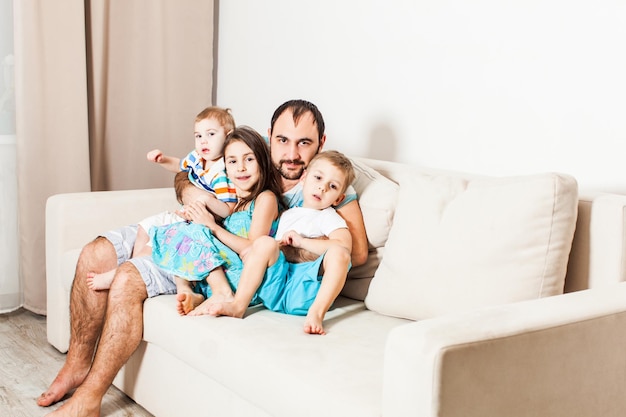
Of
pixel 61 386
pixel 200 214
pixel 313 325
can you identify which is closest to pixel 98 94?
pixel 200 214

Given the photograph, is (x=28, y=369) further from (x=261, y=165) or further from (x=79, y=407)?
(x=261, y=165)

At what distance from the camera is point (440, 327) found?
1.52 m

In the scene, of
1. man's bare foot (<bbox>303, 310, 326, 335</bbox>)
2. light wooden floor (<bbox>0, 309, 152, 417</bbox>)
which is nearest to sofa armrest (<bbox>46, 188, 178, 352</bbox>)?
light wooden floor (<bbox>0, 309, 152, 417</bbox>)

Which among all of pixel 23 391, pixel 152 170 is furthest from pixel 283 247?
pixel 152 170

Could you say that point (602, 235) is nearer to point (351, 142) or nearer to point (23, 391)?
point (351, 142)

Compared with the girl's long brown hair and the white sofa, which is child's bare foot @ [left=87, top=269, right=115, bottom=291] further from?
the girl's long brown hair

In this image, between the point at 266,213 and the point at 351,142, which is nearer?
the point at 266,213

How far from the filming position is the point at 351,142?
3.20 m

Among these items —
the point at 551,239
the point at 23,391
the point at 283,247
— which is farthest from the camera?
the point at 23,391

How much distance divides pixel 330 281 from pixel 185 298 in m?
0.41

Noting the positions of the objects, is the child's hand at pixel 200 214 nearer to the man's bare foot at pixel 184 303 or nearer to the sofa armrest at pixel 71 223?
the man's bare foot at pixel 184 303

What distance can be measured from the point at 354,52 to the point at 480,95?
0.66 metres

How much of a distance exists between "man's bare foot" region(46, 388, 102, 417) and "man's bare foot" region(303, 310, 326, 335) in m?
0.72

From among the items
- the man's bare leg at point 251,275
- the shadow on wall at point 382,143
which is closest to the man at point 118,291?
the man's bare leg at point 251,275
